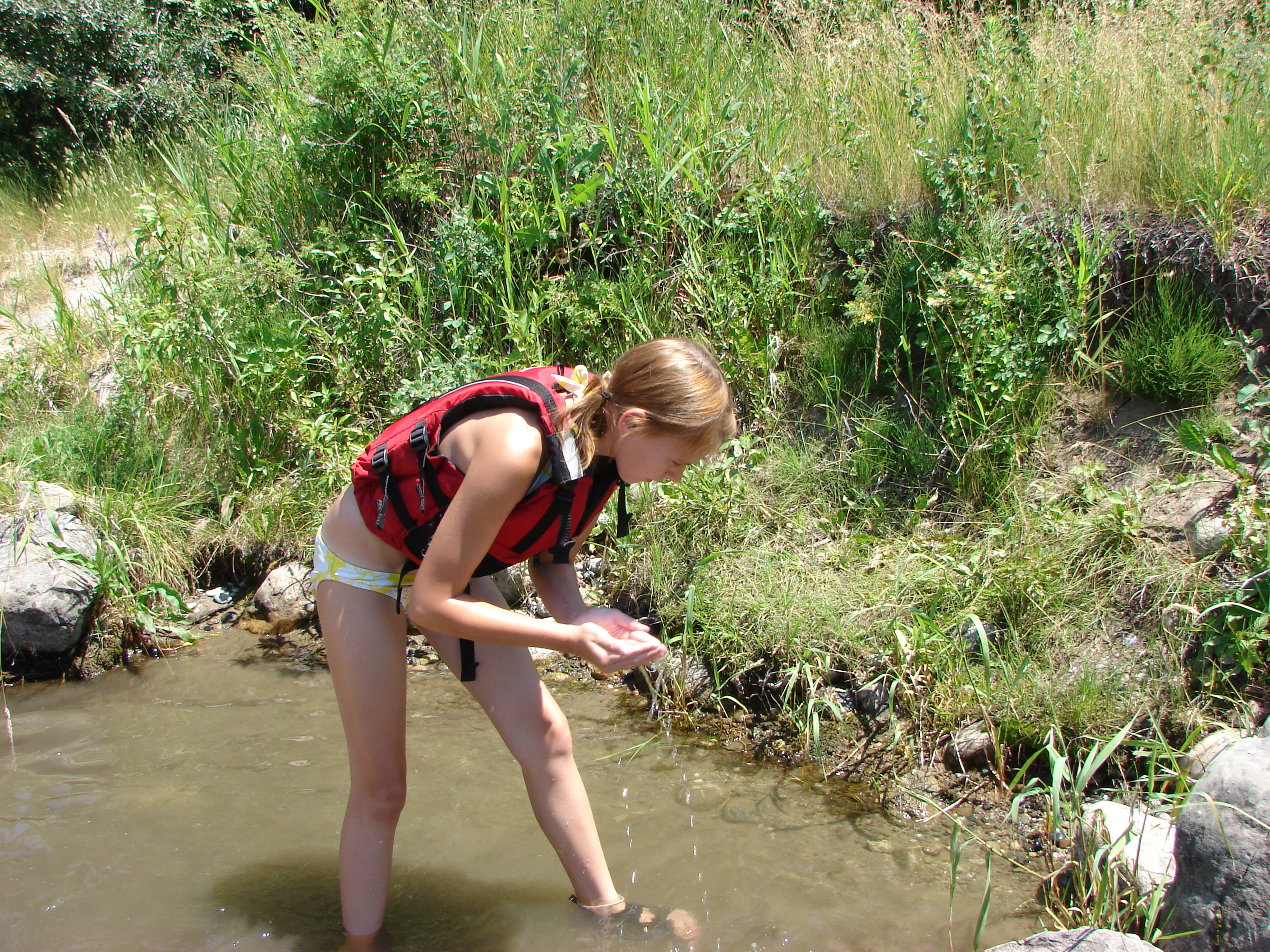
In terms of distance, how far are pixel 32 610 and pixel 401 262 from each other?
2515 millimetres

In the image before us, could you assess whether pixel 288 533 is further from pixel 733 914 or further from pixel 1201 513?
pixel 1201 513

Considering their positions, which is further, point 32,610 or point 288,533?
point 288,533

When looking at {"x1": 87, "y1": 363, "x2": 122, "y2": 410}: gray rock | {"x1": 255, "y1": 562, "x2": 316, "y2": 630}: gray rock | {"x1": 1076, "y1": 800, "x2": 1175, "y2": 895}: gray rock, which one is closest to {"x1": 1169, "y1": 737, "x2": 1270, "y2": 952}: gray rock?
{"x1": 1076, "y1": 800, "x2": 1175, "y2": 895}: gray rock

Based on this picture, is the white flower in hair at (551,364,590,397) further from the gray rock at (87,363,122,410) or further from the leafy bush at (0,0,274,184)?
the leafy bush at (0,0,274,184)

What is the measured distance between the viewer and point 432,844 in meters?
2.91

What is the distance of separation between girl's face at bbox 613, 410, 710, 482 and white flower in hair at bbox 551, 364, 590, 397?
144 mm

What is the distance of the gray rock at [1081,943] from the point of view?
6.59 ft

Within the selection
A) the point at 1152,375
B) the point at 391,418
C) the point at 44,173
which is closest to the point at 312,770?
the point at 391,418

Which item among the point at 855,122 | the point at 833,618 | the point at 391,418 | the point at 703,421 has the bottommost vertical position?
the point at 833,618

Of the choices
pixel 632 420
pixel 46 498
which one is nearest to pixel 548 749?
pixel 632 420

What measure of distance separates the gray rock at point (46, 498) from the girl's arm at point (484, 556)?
3404mm

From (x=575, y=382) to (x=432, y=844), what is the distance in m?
1.69

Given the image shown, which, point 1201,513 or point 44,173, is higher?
point 44,173

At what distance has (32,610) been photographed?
4039 millimetres
